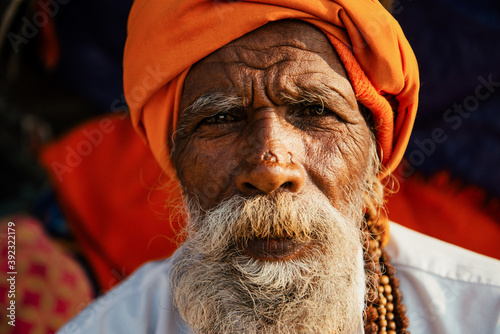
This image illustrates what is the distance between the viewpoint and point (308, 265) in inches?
64.9

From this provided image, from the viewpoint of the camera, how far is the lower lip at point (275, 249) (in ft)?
5.33

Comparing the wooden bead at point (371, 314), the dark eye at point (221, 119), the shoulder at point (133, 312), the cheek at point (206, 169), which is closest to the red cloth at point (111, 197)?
the shoulder at point (133, 312)

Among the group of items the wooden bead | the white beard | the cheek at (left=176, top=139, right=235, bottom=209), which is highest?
the cheek at (left=176, top=139, right=235, bottom=209)

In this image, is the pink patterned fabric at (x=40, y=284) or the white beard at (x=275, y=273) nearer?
the white beard at (x=275, y=273)

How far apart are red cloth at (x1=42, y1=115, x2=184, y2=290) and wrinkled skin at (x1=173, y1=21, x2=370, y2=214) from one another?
1.43 metres

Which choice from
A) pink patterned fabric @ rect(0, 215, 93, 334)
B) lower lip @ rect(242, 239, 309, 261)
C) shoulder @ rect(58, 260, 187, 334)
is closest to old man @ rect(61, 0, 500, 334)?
lower lip @ rect(242, 239, 309, 261)

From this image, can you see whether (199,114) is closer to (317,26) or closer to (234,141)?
(234,141)

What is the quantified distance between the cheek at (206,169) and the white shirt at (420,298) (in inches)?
24.5

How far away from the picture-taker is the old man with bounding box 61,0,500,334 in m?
1.63

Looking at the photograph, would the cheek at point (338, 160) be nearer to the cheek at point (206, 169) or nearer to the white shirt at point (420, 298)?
the cheek at point (206, 169)

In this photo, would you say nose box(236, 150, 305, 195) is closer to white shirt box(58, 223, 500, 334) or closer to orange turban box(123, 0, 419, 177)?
orange turban box(123, 0, 419, 177)

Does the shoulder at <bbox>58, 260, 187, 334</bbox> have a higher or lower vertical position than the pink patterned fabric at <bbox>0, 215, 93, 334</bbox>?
higher

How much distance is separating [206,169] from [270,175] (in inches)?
14.6

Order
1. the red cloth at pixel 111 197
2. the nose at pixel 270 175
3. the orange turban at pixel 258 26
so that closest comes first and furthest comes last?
the nose at pixel 270 175 < the orange turban at pixel 258 26 < the red cloth at pixel 111 197
